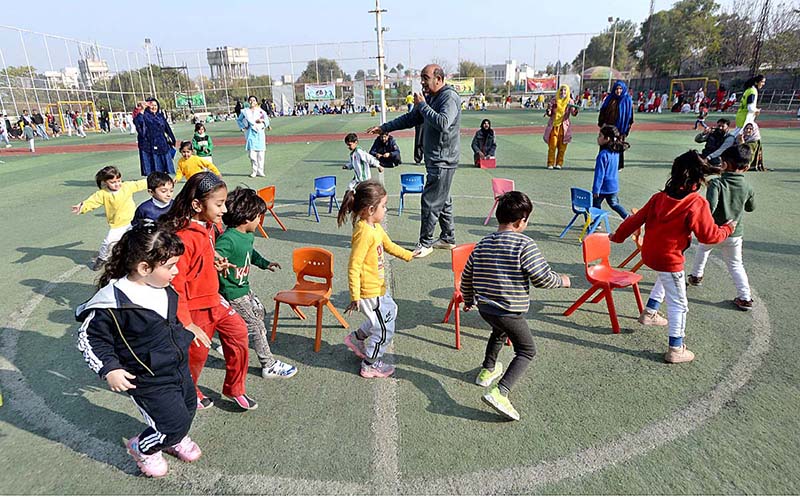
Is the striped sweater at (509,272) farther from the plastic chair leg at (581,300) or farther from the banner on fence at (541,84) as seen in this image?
the banner on fence at (541,84)

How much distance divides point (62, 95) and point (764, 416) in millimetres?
49088

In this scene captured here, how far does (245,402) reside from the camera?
3.42 m

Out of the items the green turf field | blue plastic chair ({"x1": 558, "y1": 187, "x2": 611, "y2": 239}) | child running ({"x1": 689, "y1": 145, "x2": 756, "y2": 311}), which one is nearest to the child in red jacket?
the green turf field

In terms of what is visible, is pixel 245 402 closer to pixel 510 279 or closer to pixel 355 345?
pixel 355 345

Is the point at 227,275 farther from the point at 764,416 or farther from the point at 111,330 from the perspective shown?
the point at 764,416

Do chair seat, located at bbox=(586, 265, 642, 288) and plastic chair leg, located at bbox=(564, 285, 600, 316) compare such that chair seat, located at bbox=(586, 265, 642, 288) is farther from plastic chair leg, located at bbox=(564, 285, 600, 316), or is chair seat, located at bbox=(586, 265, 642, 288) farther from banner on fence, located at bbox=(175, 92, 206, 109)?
banner on fence, located at bbox=(175, 92, 206, 109)

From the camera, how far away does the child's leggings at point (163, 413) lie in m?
2.62

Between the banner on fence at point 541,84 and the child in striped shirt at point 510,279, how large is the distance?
60119 millimetres

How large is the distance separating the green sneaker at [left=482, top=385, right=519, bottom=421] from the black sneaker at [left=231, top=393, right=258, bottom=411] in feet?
5.73

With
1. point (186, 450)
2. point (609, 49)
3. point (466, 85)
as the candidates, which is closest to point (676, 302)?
point (186, 450)

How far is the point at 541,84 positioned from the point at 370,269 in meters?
60.5

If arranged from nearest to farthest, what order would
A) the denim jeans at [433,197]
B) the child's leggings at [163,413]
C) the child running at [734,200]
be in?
the child's leggings at [163,413] < the child running at [734,200] < the denim jeans at [433,197]

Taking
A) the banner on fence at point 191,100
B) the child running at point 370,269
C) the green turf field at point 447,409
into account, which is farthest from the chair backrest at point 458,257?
the banner on fence at point 191,100

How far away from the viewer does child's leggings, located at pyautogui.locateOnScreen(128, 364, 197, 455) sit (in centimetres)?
262
